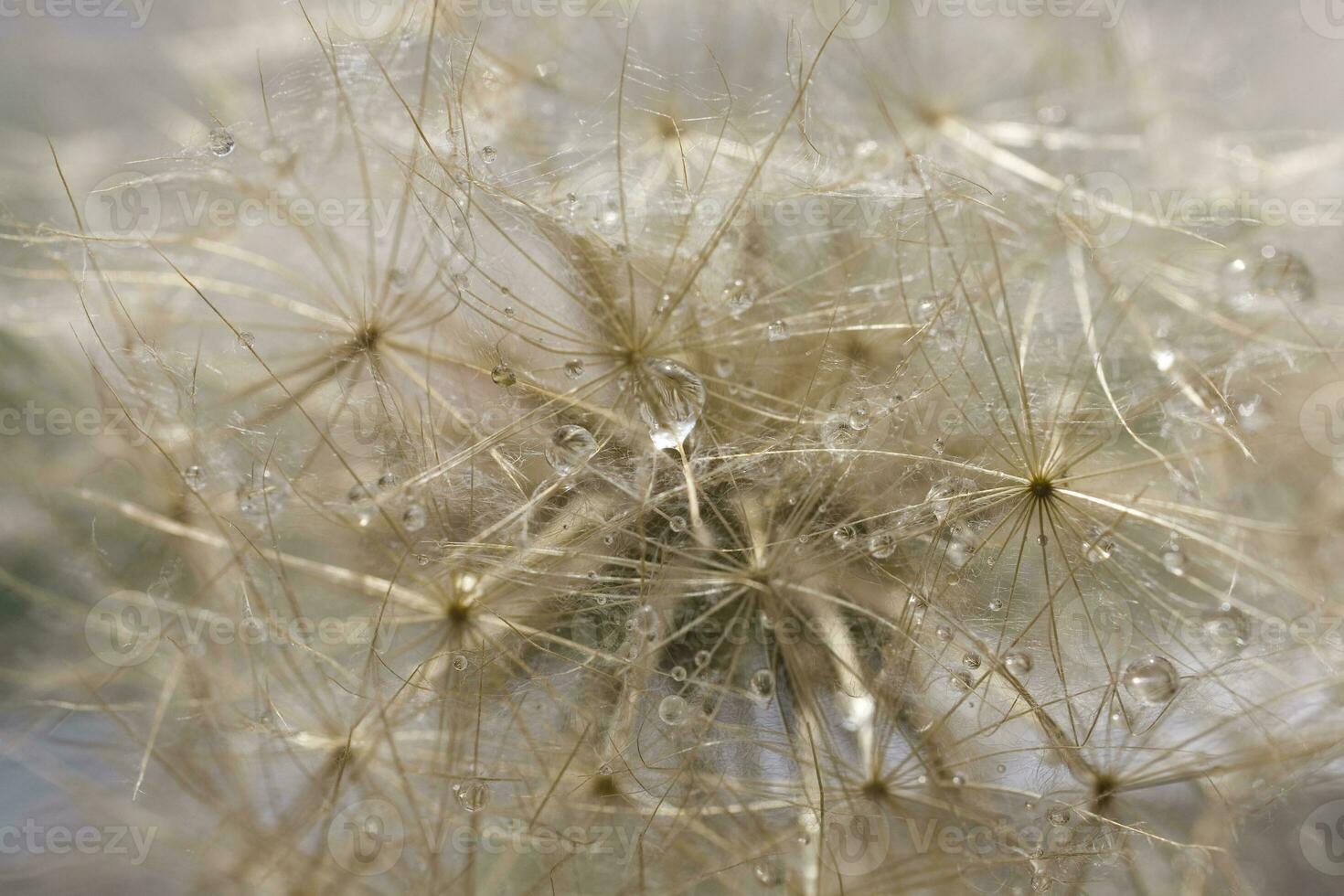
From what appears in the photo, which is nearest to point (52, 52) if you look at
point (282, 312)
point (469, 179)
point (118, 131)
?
point (118, 131)

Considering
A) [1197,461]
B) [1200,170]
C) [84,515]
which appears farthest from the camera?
[1200,170]

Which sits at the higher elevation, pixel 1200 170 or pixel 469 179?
pixel 1200 170

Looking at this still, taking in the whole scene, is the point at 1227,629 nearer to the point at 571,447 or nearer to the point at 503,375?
the point at 571,447

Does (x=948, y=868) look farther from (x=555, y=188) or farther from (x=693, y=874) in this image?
(x=555, y=188)
